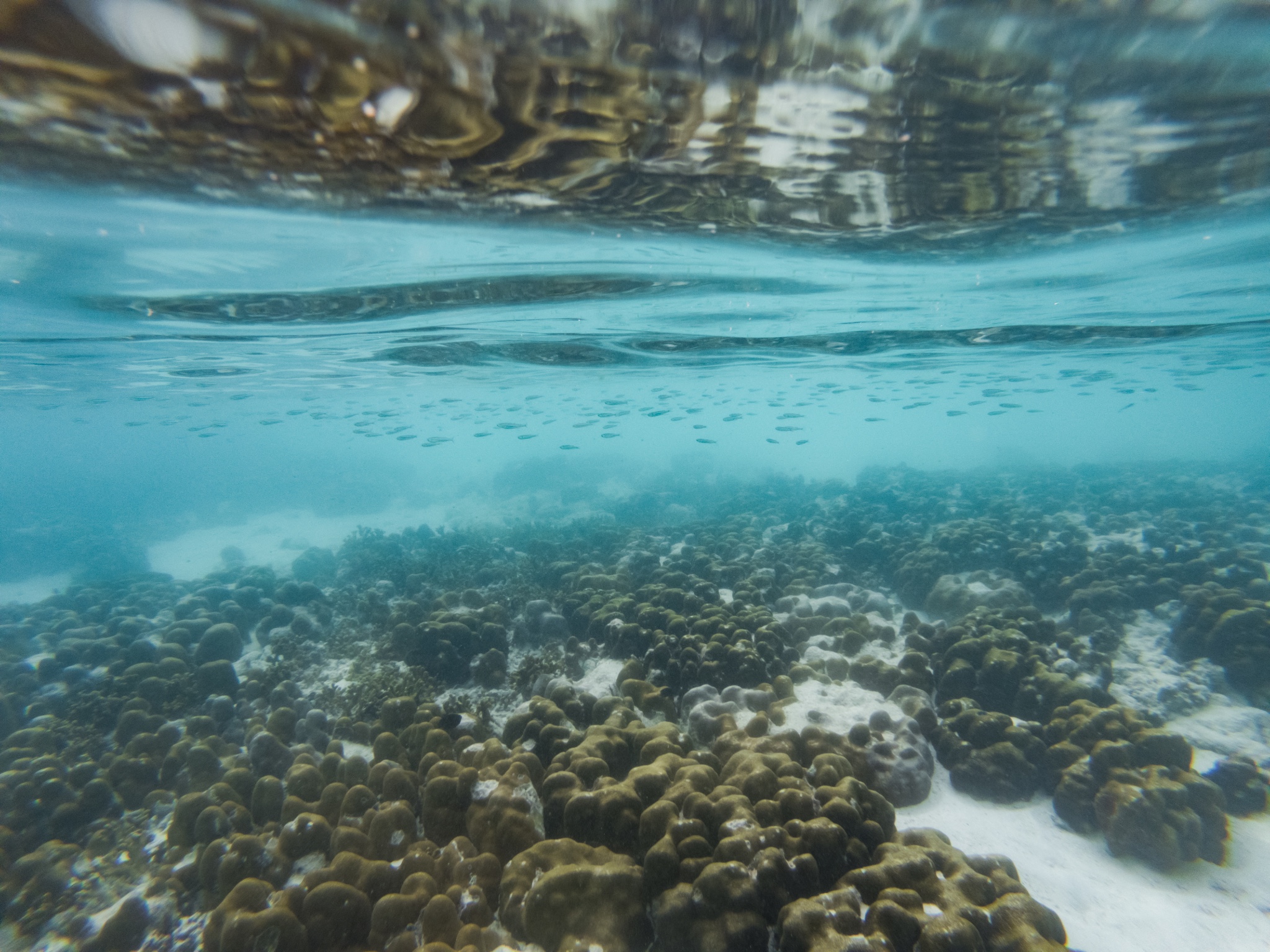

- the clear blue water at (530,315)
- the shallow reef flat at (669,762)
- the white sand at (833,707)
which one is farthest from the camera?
the clear blue water at (530,315)

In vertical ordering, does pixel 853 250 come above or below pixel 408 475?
above

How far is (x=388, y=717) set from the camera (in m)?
6.75

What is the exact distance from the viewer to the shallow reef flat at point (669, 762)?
3744 millimetres

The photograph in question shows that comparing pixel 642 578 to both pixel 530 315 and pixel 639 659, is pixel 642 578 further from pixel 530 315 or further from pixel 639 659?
pixel 530 315

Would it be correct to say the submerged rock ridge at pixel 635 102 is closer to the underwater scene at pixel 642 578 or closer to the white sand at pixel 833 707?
the underwater scene at pixel 642 578

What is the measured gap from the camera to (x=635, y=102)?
5.68 metres

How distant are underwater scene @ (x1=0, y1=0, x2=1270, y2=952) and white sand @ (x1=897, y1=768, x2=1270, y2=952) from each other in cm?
5

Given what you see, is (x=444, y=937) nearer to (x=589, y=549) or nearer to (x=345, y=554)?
(x=589, y=549)

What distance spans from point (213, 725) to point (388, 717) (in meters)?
3.33

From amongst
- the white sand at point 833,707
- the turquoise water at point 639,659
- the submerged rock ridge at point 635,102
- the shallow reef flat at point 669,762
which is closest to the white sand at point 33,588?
the turquoise water at point 639,659

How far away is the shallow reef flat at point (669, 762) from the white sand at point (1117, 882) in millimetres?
29

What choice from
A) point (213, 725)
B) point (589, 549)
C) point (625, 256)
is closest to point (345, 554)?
point (589, 549)

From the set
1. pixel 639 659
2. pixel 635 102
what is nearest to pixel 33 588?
pixel 639 659

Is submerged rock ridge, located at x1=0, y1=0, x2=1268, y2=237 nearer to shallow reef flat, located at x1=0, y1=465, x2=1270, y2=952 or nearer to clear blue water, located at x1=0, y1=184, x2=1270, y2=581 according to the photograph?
clear blue water, located at x1=0, y1=184, x2=1270, y2=581
